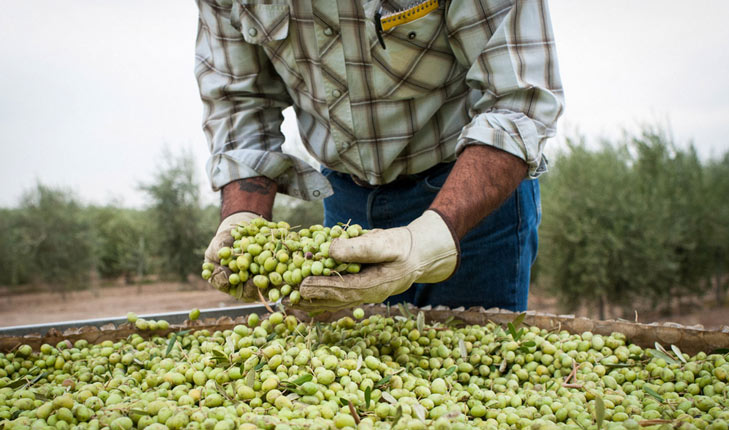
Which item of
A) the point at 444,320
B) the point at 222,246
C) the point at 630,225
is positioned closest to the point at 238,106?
the point at 222,246

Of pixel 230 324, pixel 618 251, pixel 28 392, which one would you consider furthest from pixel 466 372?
pixel 618 251

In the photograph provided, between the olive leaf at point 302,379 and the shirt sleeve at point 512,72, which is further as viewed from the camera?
the shirt sleeve at point 512,72

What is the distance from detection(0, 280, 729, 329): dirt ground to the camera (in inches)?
426

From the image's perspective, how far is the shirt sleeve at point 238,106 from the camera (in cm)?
245

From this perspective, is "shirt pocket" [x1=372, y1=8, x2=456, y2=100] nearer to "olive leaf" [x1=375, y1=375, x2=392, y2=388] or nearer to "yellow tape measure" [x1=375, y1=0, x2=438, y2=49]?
"yellow tape measure" [x1=375, y1=0, x2=438, y2=49]

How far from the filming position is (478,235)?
2543 mm

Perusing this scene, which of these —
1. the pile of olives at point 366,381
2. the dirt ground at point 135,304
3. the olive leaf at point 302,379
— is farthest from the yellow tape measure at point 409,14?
the dirt ground at point 135,304

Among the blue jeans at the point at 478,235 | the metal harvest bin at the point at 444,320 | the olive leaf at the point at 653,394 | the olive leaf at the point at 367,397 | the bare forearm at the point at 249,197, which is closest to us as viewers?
the olive leaf at the point at 367,397

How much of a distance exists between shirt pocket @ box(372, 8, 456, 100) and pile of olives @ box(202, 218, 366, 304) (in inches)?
30.0

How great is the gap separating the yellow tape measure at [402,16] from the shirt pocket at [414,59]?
19mm

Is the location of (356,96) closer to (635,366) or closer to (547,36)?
(547,36)

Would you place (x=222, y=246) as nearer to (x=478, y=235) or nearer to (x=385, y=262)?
(x=385, y=262)

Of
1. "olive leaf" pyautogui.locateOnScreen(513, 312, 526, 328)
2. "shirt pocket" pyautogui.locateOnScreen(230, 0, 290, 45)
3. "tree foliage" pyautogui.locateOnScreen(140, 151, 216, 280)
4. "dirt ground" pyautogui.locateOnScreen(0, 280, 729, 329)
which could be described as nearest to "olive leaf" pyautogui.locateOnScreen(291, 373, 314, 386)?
"olive leaf" pyautogui.locateOnScreen(513, 312, 526, 328)

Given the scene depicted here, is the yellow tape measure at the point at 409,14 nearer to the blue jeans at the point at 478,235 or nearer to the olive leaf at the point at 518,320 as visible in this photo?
Result: the blue jeans at the point at 478,235
